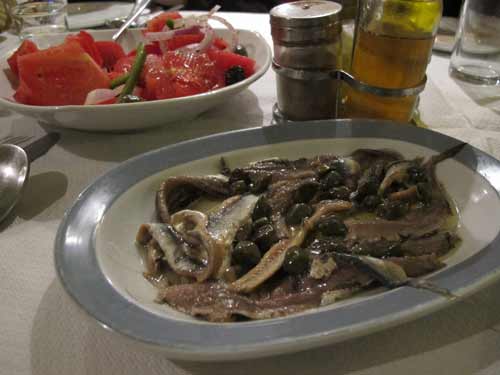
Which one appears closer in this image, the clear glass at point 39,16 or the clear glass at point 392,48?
the clear glass at point 392,48

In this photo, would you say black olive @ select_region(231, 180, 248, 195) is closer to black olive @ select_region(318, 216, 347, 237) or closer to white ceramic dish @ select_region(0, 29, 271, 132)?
black olive @ select_region(318, 216, 347, 237)

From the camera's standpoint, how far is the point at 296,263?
0.99m

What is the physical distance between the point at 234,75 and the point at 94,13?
1670 millimetres

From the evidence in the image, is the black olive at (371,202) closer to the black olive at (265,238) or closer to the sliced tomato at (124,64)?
the black olive at (265,238)

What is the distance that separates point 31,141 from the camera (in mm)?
1762

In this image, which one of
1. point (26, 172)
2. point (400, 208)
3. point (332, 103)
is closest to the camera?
point (400, 208)

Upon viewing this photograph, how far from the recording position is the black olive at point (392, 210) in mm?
1189

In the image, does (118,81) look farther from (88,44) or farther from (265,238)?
(265,238)

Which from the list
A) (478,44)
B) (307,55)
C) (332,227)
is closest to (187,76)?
(307,55)

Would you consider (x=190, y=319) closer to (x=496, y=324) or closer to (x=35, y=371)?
(x=35, y=371)

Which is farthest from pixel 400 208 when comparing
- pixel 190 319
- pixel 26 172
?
pixel 26 172

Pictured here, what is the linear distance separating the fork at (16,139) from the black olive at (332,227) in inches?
52.1

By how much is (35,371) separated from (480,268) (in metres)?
0.95

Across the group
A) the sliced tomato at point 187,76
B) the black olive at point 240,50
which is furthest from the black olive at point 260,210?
the black olive at point 240,50
